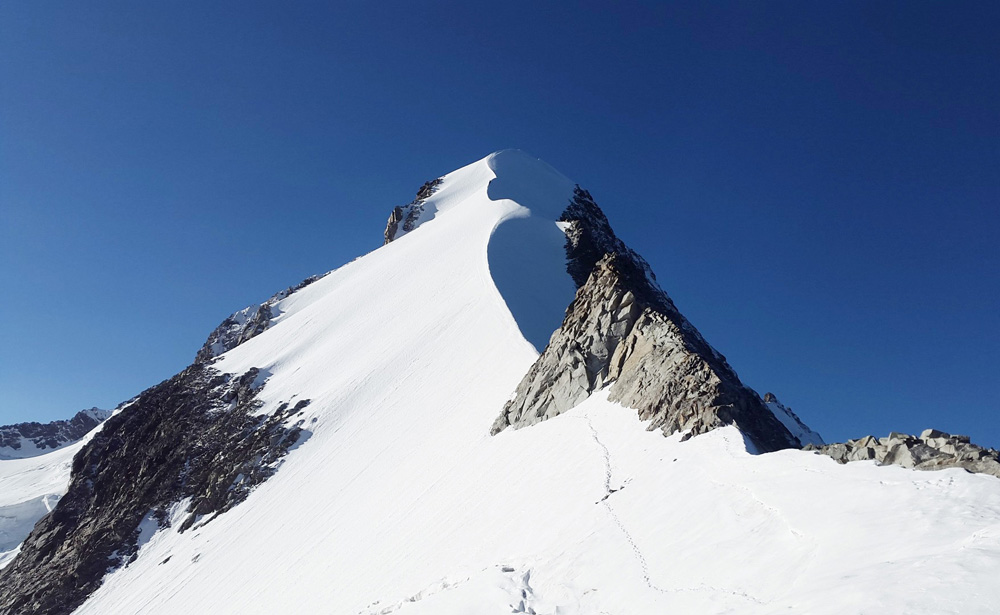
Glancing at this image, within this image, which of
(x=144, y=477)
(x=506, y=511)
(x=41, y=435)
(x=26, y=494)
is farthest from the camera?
(x=41, y=435)

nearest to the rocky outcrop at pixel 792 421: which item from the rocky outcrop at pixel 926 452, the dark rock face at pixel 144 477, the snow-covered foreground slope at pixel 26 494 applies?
the rocky outcrop at pixel 926 452

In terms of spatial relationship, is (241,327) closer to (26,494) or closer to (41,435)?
(26,494)

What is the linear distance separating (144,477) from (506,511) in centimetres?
3510

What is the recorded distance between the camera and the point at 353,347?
145 ft

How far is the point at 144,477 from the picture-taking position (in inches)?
1638

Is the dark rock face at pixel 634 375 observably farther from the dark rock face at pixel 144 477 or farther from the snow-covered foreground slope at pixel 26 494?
the snow-covered foreground slope at pixel 26 494

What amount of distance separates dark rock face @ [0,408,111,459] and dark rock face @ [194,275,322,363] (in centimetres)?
3514

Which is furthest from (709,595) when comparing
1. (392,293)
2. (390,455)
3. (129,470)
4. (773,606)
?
(129,470)

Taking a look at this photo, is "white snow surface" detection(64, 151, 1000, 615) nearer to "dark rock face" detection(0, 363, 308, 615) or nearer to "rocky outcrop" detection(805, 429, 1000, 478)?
"rocky outcrop" detection(805, 429, 1000, 478)

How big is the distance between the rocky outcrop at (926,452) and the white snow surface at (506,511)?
368mm

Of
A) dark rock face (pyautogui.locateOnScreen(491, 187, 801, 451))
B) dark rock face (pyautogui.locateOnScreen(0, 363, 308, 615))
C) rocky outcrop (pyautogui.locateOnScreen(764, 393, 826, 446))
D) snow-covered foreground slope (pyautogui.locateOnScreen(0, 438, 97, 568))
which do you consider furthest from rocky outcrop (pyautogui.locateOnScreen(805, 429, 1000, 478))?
snow-covered foreground slope (pyautogui.locateOnScreen(0, 438, 97, 568))

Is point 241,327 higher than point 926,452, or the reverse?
point 241,327

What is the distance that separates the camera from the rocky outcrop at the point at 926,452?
9766 millimetres

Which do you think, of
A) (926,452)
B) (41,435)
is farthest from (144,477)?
(41,435)
